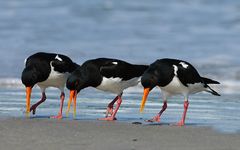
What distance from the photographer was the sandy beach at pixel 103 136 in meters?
7.54

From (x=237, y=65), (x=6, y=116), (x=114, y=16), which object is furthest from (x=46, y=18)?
(x=6, y=116)

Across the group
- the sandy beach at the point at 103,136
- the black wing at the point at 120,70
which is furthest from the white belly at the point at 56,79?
the sandy beach at the point at 103,136

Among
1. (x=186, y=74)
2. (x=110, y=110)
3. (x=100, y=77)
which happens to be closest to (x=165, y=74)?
(x=186, y=74)

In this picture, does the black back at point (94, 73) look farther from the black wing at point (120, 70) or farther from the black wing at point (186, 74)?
the black wing at point (186, 74)

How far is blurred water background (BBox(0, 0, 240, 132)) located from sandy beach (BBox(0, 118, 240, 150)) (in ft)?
2.39

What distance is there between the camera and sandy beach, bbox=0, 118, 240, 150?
297 inches

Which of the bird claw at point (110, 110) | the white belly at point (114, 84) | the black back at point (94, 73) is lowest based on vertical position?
the bird claw at point (110, 110)

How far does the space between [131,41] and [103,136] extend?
39.2 ft

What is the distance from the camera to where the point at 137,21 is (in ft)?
76.1

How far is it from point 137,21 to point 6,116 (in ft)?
44.9

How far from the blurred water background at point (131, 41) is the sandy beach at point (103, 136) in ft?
2.39

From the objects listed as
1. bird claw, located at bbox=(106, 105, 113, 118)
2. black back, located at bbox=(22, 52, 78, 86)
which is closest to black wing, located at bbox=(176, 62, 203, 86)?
bird claw, located at bbox=(106, 105, 113, 118)

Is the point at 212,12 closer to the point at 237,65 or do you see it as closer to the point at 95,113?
→ the point at 237,65

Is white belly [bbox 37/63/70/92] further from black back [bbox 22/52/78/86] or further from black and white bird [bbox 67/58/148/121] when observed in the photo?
black and white bird [bbox 67/58/148/121]
